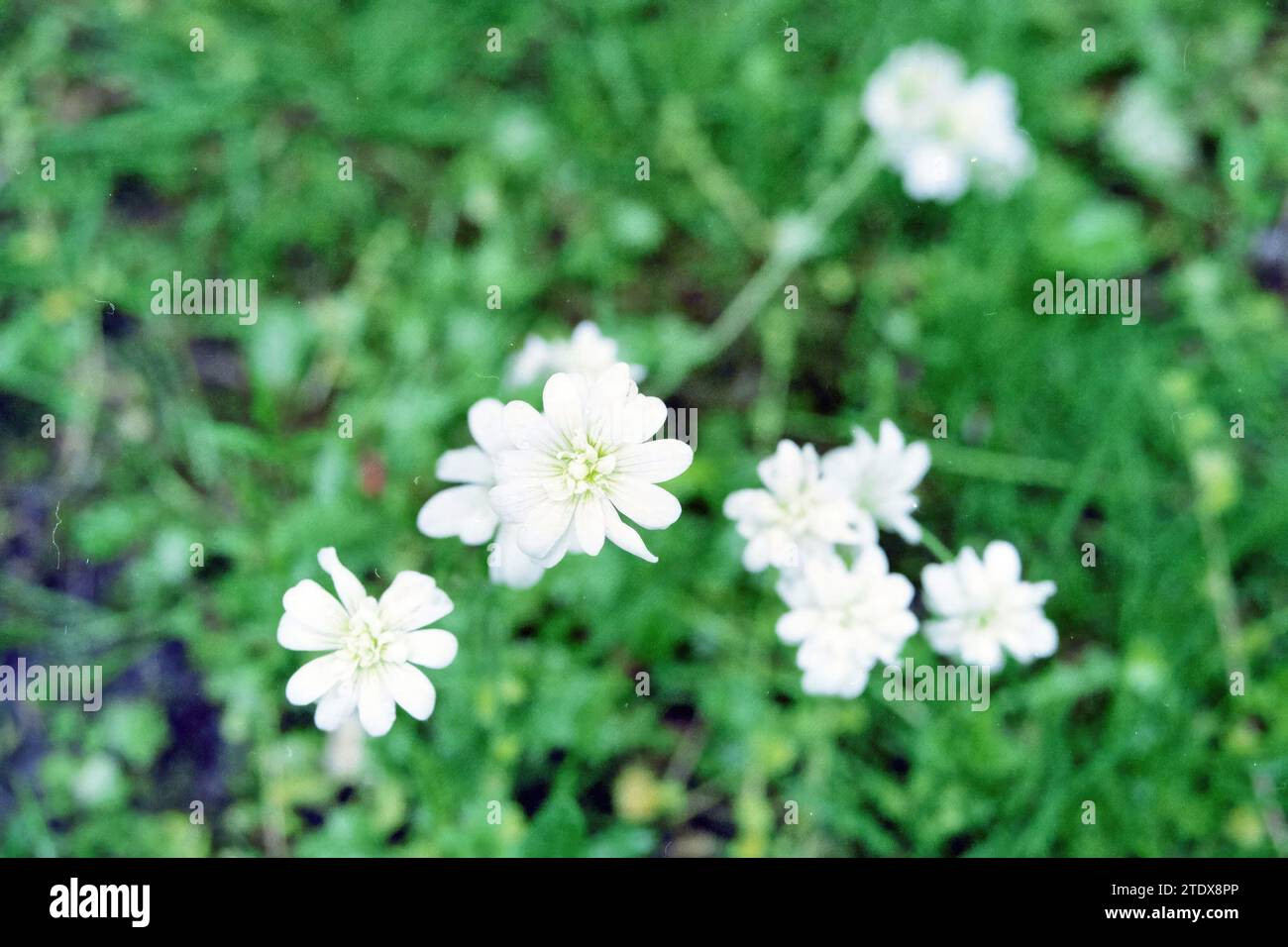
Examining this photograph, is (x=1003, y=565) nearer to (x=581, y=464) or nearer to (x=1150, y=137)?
(x=581, y=464)

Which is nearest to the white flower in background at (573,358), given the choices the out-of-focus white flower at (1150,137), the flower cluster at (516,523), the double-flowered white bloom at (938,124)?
the flower cluster at (516,523)

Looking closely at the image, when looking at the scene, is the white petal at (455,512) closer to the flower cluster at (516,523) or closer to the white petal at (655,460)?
the flower cluster at (516,523)

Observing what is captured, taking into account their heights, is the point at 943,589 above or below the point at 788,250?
below

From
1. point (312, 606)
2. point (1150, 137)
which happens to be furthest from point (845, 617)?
point (1150, 137)

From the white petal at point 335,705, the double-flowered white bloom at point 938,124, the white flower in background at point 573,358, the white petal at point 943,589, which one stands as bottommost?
the white petal at point 335,705

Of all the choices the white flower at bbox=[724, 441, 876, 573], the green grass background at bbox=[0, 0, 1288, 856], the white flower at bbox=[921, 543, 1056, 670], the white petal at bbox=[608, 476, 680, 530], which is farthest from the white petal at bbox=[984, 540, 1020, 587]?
the white petal at bbox=[608, 476, 680, 530]

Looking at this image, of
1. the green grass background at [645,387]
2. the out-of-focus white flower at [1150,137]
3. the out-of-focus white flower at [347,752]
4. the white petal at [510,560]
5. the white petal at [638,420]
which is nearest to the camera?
the white petal at [638,420]
